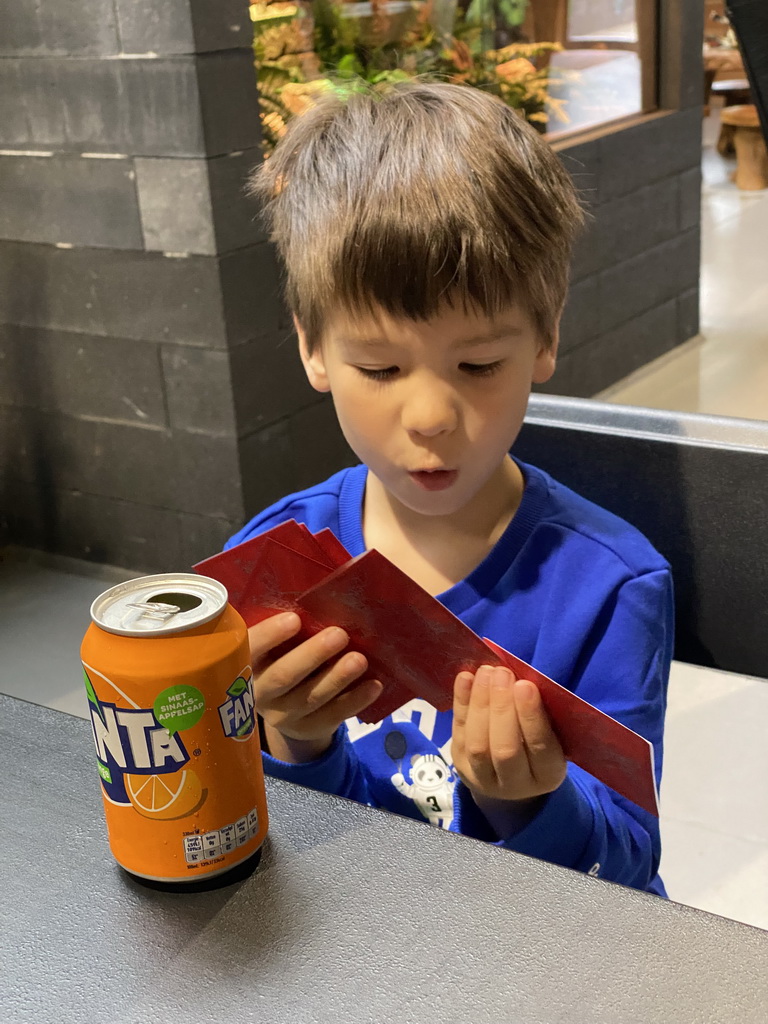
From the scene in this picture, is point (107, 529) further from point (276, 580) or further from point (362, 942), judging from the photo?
point (362, 942)

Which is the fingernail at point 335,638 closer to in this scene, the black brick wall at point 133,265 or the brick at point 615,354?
the black brick wall at point 133,265

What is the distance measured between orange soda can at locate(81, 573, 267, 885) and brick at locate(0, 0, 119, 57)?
2097mm

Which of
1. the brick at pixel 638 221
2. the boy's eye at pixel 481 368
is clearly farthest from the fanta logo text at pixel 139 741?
the brick at pixel 638 221

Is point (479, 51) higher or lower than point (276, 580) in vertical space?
higher

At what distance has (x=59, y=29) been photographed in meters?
2.44

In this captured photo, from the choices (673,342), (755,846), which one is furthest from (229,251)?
(673,342)

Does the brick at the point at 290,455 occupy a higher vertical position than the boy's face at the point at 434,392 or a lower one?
lower

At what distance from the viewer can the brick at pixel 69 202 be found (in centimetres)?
249

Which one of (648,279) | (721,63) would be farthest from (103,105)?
(721,63)

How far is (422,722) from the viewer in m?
0.98

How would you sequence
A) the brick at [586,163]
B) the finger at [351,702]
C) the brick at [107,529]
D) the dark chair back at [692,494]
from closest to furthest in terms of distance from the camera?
the finger at [351,702] → the dark chair back at [692,494] → the brick at [107,529] → the brick at [586,163]

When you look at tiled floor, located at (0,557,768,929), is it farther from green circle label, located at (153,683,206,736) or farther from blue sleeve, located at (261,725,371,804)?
green circle label, located at (153,683,206,736)

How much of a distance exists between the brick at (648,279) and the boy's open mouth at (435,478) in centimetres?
312

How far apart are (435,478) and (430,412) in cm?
7
